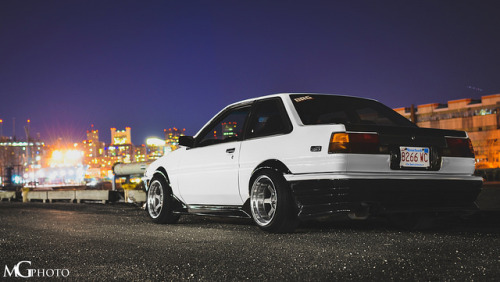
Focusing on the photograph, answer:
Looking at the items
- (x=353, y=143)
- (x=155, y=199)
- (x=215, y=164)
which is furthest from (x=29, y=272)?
(x=155, y=199)

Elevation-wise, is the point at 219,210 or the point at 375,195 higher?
the point at 375,195

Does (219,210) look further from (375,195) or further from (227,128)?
(375,195)

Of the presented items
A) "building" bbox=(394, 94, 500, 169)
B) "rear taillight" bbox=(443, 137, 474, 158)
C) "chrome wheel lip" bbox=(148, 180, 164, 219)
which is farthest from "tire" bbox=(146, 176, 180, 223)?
"building" bbox=(394, 94, 500, 169)

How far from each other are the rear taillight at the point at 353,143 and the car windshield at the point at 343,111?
81cm

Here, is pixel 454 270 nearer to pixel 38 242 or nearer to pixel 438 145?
pixel 438 145

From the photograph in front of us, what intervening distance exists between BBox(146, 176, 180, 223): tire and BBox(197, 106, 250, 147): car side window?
39.3 inches

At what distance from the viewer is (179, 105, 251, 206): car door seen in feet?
21.2

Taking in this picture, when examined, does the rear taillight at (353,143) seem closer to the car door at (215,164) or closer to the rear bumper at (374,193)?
the rear bumper at (374,193)

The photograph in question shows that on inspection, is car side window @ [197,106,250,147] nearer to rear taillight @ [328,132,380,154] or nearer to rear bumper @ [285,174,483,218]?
rear bumper @ [285,174,483,218]

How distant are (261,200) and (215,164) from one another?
1054mm

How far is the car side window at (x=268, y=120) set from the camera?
591cm

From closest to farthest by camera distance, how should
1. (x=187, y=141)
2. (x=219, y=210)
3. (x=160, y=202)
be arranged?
1. (x=219, y=210)
2. (x=187, y=141)
3. (x=160, y=202)

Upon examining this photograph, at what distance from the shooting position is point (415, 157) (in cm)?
537

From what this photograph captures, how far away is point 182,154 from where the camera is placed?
765 cm
